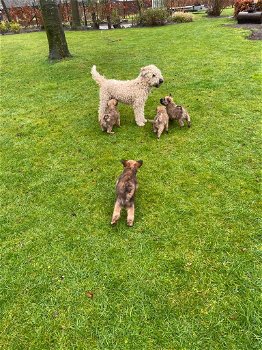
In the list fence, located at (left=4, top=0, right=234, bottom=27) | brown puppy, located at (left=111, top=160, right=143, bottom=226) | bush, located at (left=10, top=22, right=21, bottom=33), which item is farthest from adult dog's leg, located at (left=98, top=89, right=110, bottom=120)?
bush, located at (left=10, top=22, right=21, bottom=33)

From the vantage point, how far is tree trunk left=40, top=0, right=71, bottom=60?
12438 millimetres

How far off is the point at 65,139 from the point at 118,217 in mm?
3461

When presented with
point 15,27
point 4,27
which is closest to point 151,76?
point 15,27

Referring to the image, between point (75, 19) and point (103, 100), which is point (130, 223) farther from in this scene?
point (75, 19)

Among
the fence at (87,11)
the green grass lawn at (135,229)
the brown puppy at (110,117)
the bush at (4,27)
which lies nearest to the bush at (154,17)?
the fence at (87,11)

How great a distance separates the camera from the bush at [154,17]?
71.8 ft

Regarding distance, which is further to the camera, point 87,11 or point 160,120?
point 87,11

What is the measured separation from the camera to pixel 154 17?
2194 cm

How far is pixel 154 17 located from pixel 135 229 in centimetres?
2131

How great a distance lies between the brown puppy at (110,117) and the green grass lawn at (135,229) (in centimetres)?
23

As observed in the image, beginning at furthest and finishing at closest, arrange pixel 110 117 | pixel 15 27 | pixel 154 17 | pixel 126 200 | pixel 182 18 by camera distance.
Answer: pixel 15 27 < pixel 182 18 < pixel 154 17 < pixel 110 117 < pixel 126 200

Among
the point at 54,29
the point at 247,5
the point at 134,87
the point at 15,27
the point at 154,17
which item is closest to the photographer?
the point at 134,87

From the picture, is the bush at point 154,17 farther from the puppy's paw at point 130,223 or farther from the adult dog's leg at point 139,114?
the puppy's paw at point 130,223

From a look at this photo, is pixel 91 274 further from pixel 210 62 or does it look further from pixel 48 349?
pixel 210 62
